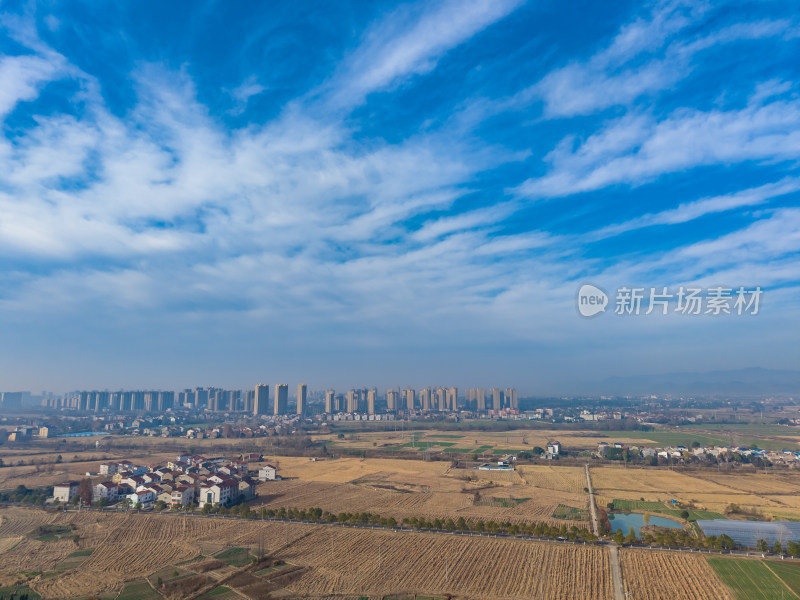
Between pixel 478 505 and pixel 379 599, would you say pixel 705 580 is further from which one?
pixel 478 505

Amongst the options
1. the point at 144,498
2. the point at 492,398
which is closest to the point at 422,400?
the point at 492,398

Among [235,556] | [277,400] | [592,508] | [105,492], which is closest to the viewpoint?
[235,556]

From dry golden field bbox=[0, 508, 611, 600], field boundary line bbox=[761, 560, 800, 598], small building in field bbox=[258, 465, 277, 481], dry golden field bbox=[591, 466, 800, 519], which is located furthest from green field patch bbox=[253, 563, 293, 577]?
small building in field bbox=[258, 465, 277, 481]

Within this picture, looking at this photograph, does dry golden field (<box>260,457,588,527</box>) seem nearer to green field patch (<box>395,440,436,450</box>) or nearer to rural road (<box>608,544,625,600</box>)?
rural road (<box>608,544,625,600</box>)

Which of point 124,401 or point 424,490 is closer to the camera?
point 424,490

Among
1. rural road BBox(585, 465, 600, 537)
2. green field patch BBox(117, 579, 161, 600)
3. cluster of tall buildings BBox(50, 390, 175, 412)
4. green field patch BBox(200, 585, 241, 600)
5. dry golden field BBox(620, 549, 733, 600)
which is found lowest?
rural road BBox(585, 465, 600, 537)

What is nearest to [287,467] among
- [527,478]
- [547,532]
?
[527,478]

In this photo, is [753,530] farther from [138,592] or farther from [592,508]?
[138,592]

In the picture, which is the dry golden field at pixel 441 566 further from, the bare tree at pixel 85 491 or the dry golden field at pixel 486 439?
the dry golden field at pixel 486 439
